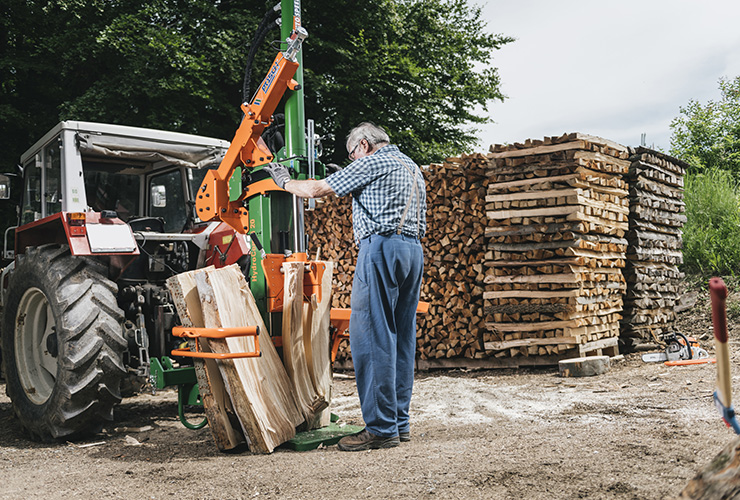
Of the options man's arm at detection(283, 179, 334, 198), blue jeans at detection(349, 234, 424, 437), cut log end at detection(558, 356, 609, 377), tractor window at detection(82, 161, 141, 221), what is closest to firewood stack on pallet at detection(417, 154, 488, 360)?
cut log end at detection(558, 356, 609, 377)

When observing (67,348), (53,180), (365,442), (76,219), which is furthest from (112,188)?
(365,442)

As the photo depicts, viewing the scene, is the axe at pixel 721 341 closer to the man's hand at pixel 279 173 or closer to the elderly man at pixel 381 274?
the elderly man at pixel 381 274

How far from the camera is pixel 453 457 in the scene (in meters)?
3.09

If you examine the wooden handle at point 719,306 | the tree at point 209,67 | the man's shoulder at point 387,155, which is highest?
the tree at point 209,67

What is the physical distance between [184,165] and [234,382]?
2666mm

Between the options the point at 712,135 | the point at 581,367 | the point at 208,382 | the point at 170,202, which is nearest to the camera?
the point at 208,382

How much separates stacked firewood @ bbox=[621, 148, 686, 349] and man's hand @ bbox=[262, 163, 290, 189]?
18.1 ft

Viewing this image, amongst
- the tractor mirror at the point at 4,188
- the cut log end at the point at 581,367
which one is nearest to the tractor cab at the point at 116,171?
the tractor mirror at the point at 4,188

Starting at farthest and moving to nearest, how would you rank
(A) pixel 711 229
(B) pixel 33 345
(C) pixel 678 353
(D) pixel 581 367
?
(A) pixel 711 229, (C) pixel 678 353, (D) pixel 581 367, (B) pixel 33 345

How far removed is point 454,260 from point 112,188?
150 inches

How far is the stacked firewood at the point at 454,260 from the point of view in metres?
7.24

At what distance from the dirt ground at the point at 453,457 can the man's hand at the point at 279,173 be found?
1590 millimetres

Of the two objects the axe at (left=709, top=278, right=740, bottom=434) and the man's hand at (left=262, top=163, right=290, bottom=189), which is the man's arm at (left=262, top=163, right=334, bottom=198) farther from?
the axe at (left=709, top=278, right=740, bottom=434)

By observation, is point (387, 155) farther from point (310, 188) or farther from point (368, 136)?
point (310, 188)
